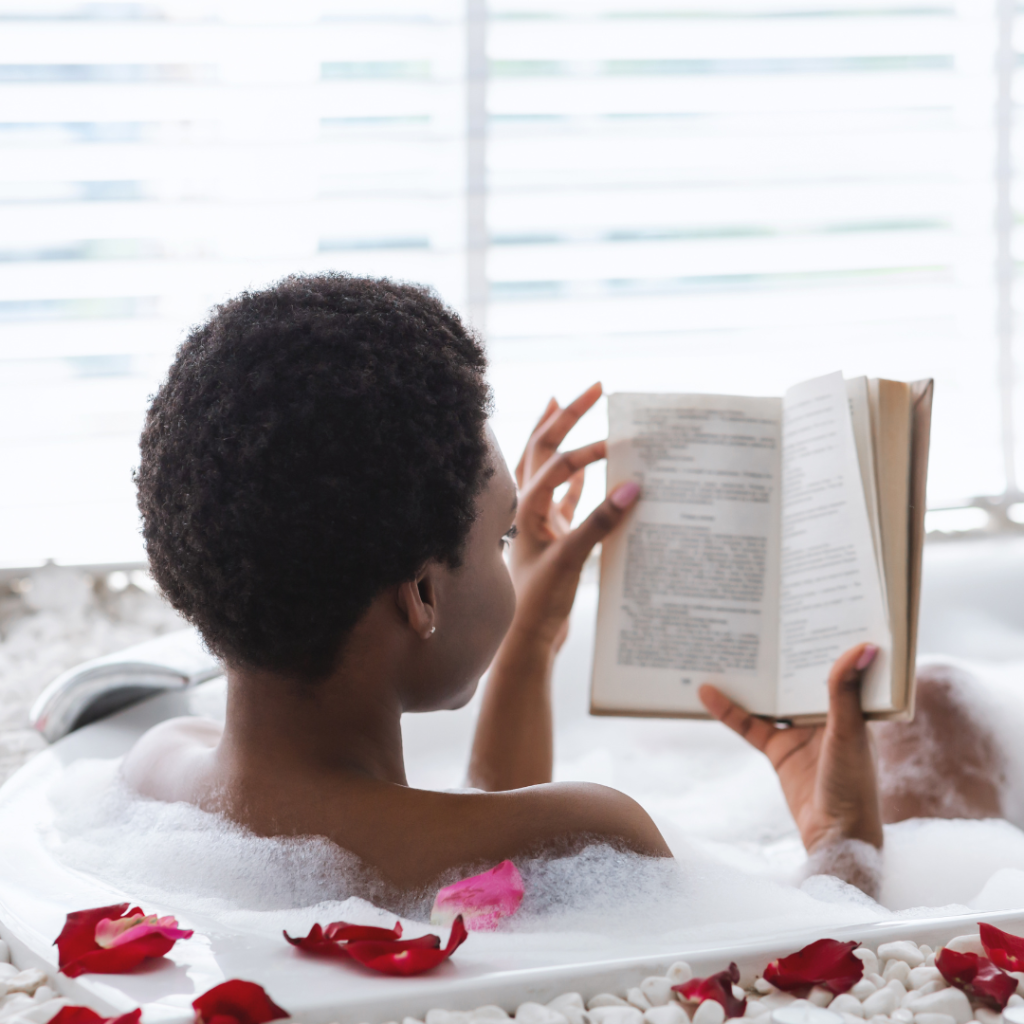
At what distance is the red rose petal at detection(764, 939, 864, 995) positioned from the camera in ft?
1.89

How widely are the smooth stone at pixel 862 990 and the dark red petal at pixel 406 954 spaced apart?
22 cm

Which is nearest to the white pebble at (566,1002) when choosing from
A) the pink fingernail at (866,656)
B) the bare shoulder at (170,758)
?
the bare shoulder at (170,758)

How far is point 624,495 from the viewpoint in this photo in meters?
1.07

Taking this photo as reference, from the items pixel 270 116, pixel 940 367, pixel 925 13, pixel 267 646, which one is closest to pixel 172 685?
pixel 267 646

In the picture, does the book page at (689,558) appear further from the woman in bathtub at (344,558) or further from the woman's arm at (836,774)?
the woman in bathtub at (344,558)

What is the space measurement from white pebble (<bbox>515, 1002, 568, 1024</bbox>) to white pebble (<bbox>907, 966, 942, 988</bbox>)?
0.21 metres

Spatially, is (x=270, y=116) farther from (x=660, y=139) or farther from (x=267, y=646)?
(x=267, y=646)

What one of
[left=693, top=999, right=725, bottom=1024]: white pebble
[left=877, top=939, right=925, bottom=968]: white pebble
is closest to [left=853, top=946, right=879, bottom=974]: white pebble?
[left=877, top=939, right=925, bottom=968]: white pebble

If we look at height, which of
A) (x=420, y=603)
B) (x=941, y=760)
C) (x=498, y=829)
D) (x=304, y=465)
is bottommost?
(x=941, y=760)

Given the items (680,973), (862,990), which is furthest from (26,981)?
(862,990)

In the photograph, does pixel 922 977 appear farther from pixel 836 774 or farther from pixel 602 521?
pixel 602 521

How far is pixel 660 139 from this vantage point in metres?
2.16

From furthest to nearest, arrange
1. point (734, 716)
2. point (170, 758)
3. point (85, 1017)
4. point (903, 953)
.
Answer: point (734, 716)
point (170, 758)
point (903, 953)
point (85, 1017)

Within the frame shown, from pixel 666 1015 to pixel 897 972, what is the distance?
0.16m
